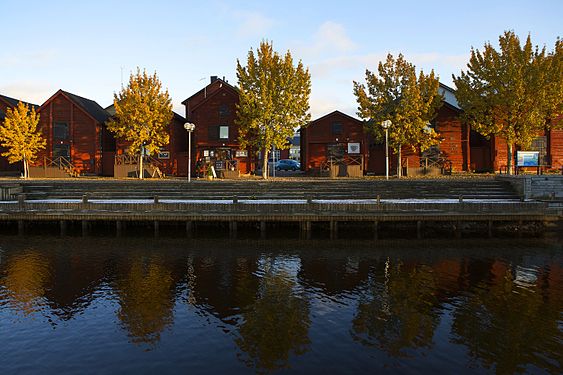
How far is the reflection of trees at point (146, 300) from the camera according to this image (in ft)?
37.4

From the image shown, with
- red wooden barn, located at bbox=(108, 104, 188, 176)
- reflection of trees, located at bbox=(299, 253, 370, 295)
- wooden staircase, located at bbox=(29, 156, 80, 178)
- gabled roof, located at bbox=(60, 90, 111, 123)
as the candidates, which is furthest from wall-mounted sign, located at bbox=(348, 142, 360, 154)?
wooden staircase, located at bbox=(29, 156, 80, 178)

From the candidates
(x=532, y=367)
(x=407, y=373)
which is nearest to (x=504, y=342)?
(x=532, y=367)

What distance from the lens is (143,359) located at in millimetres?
9695

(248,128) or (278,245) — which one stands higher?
(248,128)

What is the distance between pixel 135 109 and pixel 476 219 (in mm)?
31895

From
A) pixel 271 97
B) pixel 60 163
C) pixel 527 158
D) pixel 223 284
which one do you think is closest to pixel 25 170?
pixel 60 163

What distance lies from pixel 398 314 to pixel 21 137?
42.8m

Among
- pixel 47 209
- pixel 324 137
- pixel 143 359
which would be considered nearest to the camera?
pixel 143 359

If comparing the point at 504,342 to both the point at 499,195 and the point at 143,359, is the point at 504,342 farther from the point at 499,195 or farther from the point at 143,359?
the point at 499,195

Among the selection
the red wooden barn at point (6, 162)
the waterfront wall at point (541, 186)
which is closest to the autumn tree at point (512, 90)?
the waterfront wall at point (541, 186)

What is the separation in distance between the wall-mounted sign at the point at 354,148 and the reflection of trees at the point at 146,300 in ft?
93.7

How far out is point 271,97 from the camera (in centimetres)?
3816

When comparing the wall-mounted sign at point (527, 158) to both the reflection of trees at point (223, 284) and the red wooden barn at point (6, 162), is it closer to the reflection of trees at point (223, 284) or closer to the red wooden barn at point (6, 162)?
the reflection of trees at point (223, 284)

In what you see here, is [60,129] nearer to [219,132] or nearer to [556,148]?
[219,132]
